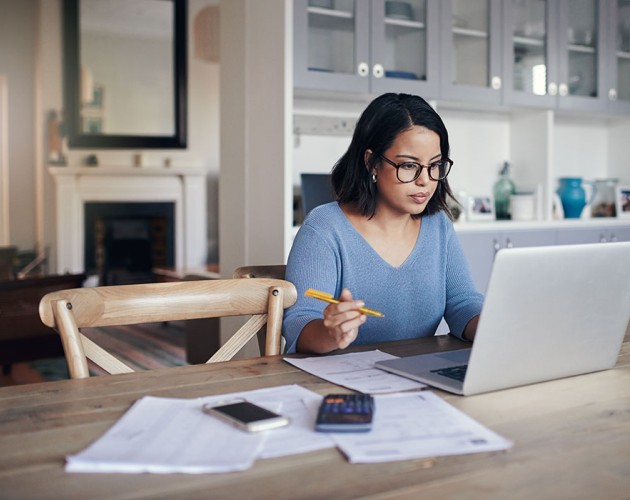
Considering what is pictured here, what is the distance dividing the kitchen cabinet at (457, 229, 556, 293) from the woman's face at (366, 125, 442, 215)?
1925mm

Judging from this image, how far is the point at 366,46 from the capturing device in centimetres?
339

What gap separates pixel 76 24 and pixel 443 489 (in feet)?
22.6

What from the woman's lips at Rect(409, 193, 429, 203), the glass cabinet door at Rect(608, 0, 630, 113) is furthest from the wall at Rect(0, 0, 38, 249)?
the woman's lips at Rect(409, 193, 429, 203)

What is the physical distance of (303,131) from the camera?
11.7 feet

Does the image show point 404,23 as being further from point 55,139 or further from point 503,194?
point 55,139

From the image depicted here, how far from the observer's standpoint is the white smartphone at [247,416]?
92 centimetres

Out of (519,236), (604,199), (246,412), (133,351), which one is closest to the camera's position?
(246,412)

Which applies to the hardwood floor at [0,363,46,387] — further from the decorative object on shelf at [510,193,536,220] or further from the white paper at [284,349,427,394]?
the white paper at [284,349,427,394]

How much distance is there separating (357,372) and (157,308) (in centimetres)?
41

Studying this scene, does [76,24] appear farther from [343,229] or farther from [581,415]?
[581,415]

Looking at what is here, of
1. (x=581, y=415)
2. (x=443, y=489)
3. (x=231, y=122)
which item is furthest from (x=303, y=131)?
(x=443, y=489)

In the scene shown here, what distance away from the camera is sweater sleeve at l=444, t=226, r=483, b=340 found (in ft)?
5.67

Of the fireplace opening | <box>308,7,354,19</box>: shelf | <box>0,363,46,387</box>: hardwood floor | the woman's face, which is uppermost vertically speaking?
<box>308,7,354,19</box>: shelf

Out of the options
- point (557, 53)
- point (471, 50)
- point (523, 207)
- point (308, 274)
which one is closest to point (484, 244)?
point (523, 207)
